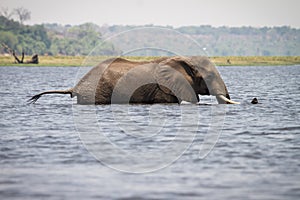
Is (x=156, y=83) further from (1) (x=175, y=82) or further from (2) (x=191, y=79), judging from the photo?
(2) (x=191, y=79)

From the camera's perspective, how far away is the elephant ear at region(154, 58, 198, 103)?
2461 cm

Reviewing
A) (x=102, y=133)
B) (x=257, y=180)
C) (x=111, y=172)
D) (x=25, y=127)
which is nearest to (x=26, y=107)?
(x=25, y=127)

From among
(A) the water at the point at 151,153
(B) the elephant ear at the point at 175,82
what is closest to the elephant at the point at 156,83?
(B) the elephant ear at the point at 175,82

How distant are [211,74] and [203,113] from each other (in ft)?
7.88

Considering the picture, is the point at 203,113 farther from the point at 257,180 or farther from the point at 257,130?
the point at 257,180

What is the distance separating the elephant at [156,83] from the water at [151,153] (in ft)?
2.75

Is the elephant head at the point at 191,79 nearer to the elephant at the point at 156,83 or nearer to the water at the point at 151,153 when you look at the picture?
the elephant at the point at 156,83

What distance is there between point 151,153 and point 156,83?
951 centimetres

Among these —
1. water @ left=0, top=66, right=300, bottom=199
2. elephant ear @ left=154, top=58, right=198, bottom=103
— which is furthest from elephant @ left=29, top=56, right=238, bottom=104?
water @ left=0, top=66, right=300, bottom=199

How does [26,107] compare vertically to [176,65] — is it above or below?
below

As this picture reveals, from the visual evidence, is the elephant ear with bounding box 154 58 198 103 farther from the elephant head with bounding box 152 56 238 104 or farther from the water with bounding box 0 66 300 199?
the water with bounding box 0 66 300 199

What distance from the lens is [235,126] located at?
1961cm

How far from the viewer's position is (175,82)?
80.8ft

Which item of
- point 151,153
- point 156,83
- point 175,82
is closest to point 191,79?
point 175,82
